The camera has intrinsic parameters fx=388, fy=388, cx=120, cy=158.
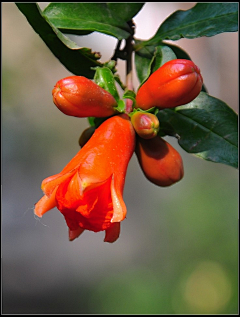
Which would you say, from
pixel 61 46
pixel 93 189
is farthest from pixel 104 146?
pixel 61 46

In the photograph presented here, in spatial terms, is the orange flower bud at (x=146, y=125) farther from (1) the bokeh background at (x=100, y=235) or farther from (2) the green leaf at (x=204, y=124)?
(1) the bokeh background at (x=100, y=235)

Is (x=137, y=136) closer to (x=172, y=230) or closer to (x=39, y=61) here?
(x=39, y=61)

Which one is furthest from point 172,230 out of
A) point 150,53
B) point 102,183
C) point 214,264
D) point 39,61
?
point 102,183

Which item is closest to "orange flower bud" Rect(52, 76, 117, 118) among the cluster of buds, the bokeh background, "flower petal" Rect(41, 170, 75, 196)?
the cluster of buds

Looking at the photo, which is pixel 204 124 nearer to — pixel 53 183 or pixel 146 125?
pixel 146 125

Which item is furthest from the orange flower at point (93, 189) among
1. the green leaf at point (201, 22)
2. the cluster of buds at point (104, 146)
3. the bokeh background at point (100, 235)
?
the bokeh background at point (100, 235)
